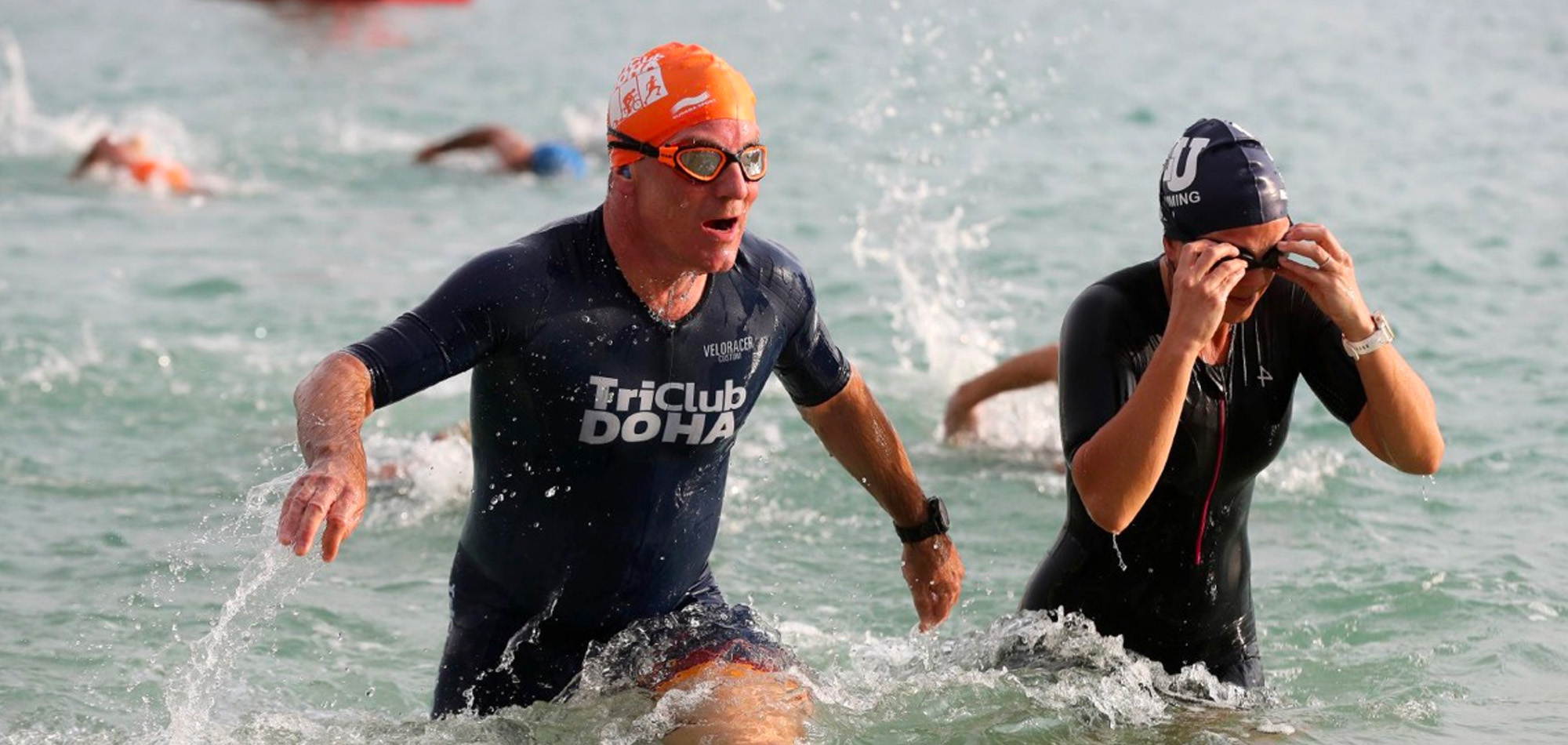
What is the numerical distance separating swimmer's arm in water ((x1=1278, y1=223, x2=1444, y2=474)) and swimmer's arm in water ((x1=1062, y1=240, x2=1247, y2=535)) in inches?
6.5

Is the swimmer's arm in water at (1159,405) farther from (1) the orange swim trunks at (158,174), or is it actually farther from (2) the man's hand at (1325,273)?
(1) the orange swim trunks at (158,174)

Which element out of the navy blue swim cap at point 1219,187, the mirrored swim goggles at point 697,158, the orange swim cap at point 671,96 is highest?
the orange swim cap at point 671,96

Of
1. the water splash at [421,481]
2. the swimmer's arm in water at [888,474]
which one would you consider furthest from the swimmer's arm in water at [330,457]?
the water splash at [421,481]

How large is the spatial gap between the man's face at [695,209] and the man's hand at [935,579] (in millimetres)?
1105

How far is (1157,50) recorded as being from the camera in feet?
79.2

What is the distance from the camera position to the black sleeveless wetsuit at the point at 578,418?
423cm

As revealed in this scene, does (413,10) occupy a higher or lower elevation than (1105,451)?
higher

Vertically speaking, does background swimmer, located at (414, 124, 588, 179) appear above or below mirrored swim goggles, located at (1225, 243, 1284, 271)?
below

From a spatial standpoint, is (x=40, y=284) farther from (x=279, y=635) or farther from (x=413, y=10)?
(x=413, y=10)

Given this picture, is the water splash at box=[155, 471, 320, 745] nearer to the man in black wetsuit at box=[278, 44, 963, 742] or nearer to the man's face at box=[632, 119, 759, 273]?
the man in black wetsuit at box=[278, 44, 963, 742]

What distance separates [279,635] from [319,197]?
10.4 metres

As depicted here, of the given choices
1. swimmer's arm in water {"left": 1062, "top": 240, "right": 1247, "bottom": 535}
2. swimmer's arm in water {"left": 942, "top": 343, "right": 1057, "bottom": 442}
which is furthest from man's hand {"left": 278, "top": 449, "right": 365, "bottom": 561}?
swimmer's arm in water {"left": 942, "top": 343, "right": 1057, "bottom": 442}

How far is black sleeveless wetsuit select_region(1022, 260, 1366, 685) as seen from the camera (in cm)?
442

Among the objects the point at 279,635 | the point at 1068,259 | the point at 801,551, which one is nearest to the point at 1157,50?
the point at 1068,259
